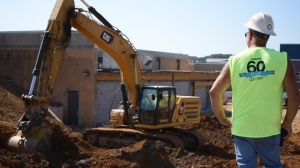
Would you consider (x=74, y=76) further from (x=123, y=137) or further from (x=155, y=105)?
(x=155, y=105)

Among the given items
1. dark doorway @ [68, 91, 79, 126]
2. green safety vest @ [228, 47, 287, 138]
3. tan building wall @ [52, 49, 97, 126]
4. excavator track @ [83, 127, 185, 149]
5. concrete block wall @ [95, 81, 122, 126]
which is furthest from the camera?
dark doorway @ [68, 91, 79, 126]

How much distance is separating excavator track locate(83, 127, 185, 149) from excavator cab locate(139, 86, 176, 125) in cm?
39

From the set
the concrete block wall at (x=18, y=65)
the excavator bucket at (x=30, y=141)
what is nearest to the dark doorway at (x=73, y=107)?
the concrete block wall at (x=18, y=65)

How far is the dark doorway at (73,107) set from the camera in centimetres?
2144

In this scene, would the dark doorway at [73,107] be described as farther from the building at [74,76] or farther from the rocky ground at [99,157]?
the rocky ground at [99,157]

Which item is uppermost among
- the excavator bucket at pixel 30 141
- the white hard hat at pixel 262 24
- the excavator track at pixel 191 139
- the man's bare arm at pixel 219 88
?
the white hard hat at pixel 262 24

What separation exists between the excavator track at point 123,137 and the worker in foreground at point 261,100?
9.12m

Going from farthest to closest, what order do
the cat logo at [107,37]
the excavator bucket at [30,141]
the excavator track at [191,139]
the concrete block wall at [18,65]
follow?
the concrete block wall at [18,65]
the excavator track at [191,139]
the cat logo at [107,37]
the excavator bucket at [30,141]

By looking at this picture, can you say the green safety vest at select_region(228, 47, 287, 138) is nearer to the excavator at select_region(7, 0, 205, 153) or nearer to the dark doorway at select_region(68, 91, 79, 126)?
the excavator at select_region(7, 0, 205, 153)

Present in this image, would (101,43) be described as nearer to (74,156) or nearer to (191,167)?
(74,156)

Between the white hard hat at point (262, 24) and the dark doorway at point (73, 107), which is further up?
the white hard hat at point (262, 24)

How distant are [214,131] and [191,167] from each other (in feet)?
24.8

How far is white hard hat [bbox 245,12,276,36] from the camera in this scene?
3.72m

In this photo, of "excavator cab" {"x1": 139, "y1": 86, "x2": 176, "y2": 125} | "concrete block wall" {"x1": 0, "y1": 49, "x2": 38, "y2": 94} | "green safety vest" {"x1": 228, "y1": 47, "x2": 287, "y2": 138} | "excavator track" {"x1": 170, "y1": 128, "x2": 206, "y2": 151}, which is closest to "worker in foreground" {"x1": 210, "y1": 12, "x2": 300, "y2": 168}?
"green safety vest" {"x1": 228, "y1": 47, "x2": 287, "y2": 138}
